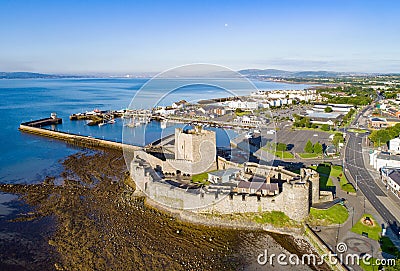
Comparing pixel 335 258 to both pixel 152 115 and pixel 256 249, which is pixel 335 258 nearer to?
pixel 256 249

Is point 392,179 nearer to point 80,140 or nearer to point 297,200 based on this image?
point 297,200

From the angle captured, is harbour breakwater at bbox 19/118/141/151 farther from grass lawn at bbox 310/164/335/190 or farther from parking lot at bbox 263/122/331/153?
grass lawn at bbox 310/164/335/190

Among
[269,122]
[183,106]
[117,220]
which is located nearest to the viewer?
[117,220]

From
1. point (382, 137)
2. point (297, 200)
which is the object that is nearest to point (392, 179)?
point (297, 200)

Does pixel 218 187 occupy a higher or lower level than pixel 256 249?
higher

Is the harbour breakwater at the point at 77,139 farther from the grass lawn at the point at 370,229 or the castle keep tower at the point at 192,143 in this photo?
the grass lawn at the point at 370,229

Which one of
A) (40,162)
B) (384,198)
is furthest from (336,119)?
(40,162)
